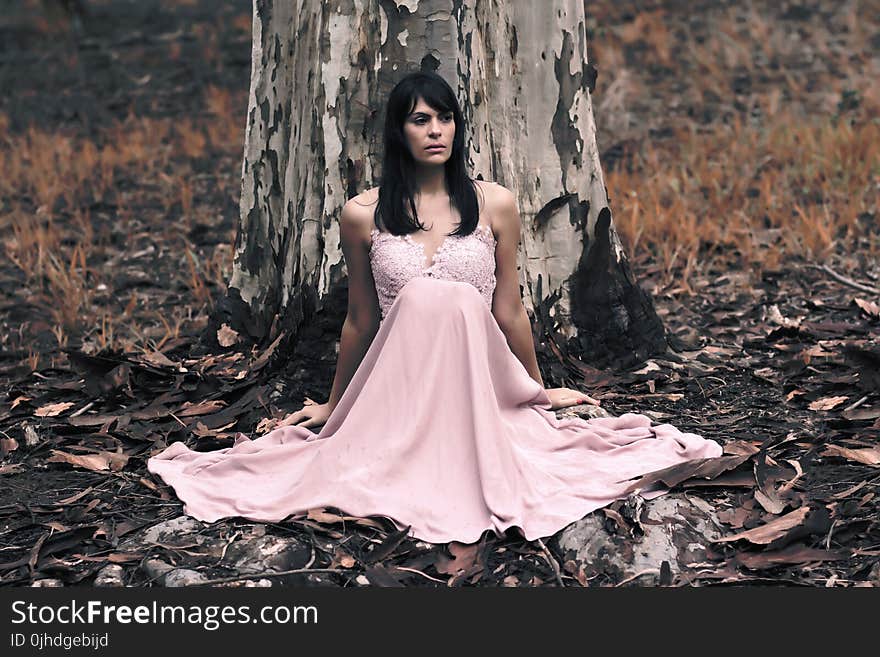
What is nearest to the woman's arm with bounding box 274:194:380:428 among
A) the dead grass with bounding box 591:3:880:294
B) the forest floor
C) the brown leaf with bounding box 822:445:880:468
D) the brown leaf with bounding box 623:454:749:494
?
the forest floor

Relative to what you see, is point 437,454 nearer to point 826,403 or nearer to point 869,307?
point 826,403

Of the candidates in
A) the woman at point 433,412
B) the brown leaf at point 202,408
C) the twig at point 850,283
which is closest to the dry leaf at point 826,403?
the woman at point 433,412

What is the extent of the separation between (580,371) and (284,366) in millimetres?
1253

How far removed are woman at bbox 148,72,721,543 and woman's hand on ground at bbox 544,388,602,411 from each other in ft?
0.34

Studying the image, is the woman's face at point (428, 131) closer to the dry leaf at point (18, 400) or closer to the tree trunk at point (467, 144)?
the tree trunk at point (467, 144)

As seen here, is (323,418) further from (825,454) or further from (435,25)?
(825,454)

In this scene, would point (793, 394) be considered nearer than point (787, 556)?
No

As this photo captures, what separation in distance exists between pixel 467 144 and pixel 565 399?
1.09 m

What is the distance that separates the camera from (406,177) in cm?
412

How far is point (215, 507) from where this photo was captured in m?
3.89

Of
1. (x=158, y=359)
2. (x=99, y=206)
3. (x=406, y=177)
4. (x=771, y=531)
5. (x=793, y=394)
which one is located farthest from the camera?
(x=99, y=206)

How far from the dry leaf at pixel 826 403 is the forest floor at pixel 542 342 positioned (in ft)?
0.10

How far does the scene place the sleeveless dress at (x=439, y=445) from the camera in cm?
377

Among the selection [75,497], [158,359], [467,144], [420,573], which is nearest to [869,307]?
[467,144]
